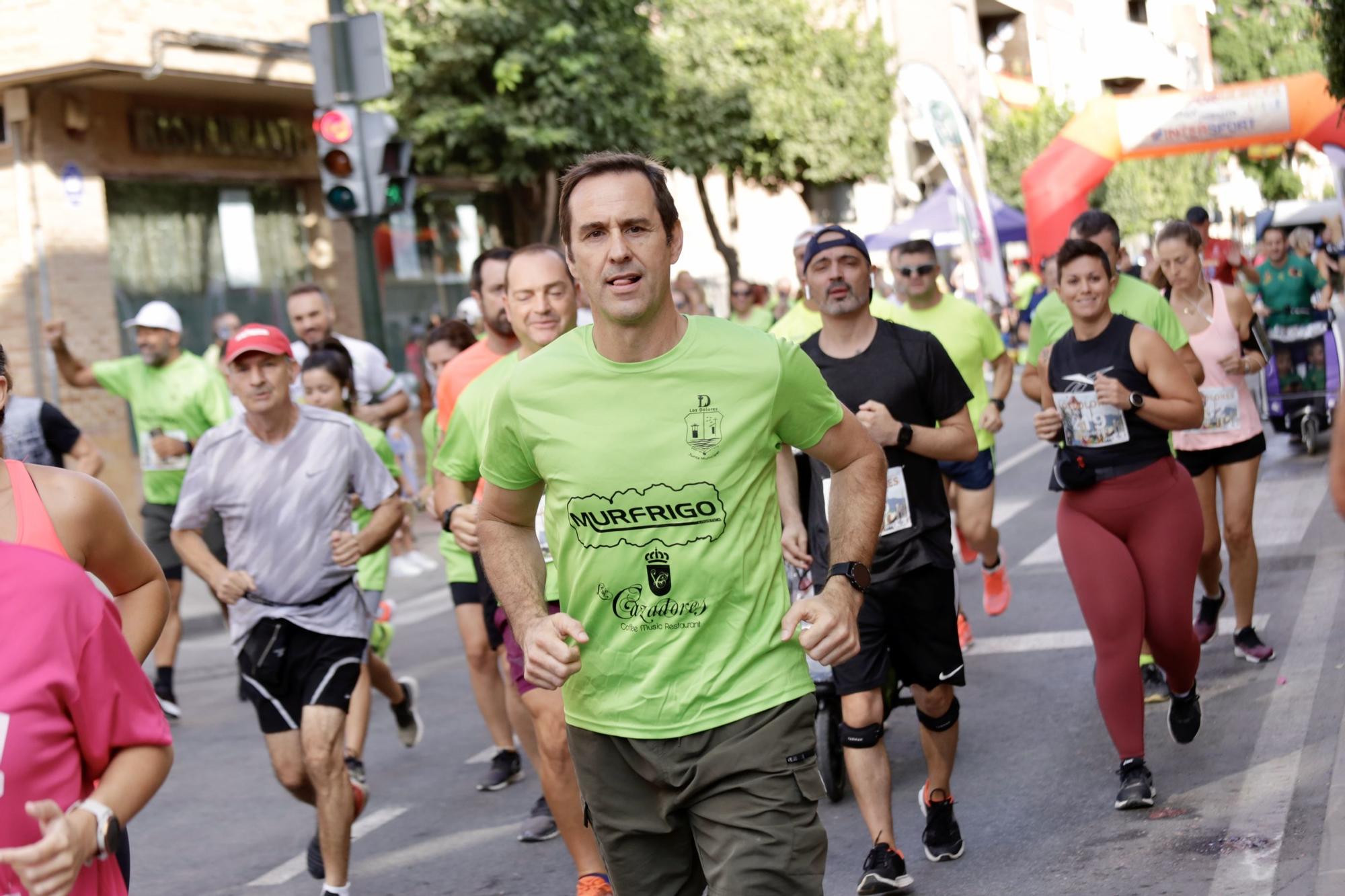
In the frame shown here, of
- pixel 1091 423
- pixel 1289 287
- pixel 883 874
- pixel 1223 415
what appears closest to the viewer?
pixel 883 874

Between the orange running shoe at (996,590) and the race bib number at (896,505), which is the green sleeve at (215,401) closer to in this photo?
the orange running shoe at (996,590)

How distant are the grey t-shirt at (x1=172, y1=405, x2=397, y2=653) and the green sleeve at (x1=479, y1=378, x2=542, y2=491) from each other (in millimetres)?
2359

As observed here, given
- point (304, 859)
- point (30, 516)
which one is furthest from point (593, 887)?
point (30, 516)

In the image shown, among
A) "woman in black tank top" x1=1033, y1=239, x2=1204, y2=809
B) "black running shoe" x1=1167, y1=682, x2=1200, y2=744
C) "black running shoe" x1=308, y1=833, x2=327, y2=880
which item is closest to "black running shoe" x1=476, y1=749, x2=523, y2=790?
"black running shoe" x1=308, y1=833, x2=327, y2=880

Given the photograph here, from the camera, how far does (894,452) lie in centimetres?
581

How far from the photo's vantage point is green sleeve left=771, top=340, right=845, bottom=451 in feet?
11.9

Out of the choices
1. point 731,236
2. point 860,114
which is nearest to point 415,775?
point 860,114

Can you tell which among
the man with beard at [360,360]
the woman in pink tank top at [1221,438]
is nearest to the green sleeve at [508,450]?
the woman in pink tank top at [1221,438]

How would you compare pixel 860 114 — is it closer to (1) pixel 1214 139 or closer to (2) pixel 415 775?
(1) pixel 1214 139

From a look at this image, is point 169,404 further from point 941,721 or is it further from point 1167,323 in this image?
point 941,721

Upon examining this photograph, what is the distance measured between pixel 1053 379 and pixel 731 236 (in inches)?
1051

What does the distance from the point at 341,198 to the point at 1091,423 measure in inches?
283

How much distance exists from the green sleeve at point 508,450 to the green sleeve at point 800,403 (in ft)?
1.70

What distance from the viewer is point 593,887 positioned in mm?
5496
